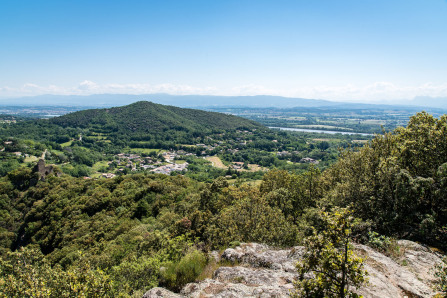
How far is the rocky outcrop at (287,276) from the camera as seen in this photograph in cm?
864

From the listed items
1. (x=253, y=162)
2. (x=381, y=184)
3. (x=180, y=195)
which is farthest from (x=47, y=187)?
(x=253, y=162)

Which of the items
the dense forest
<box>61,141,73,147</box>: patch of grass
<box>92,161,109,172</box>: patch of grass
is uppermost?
the dense forest

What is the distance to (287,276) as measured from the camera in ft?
34.5

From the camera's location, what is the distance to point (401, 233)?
1313 centimetres

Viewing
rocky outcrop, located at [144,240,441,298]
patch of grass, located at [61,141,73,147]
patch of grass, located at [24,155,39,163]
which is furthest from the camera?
patch of grass, located at [61,141,73,147]

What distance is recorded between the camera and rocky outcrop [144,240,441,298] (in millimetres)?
8641

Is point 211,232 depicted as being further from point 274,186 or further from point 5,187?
point 5,187

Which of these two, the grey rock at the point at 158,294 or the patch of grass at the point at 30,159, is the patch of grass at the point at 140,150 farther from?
the grey rock at the point at 158,294

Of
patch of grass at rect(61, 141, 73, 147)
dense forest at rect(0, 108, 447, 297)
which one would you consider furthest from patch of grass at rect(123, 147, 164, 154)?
dense forest at rect(0, 108, 447, 297)

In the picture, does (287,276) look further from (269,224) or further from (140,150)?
(140,150)

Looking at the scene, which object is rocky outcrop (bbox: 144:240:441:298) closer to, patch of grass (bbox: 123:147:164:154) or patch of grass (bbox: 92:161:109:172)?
patch of grass (bbox: 92:161:109:172)

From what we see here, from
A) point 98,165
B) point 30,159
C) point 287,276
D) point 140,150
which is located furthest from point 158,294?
point 140,150

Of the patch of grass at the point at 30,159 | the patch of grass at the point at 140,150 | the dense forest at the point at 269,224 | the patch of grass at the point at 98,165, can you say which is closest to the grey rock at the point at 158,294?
the dense forest at the point at 269,224

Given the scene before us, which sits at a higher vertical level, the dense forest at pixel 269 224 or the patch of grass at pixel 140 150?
the dense forest at pixel 269 224
